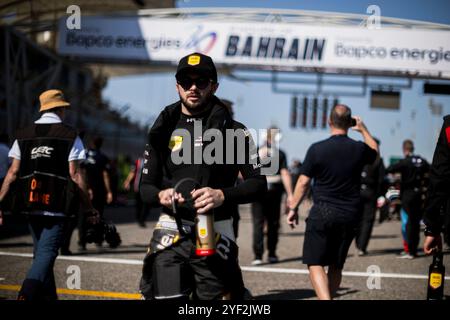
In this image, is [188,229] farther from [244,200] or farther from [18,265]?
[18,265]

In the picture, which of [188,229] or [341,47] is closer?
[188,229]

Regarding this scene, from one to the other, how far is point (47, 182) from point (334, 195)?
2.51 meters

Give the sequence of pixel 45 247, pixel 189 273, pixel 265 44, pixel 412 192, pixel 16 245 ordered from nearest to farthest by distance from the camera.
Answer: pixel 189 273
pixel 45 247
pixel 16 245
pixel 412 192
pixel 265 44

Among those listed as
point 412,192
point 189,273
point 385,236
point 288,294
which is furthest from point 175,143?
point 385,236

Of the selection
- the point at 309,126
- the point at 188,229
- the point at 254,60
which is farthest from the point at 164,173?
the point at 309,126

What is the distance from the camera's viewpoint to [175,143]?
127 inches

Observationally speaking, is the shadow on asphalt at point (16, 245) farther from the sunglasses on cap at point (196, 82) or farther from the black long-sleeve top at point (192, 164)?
the sunglasses on cap at point (196, 82)

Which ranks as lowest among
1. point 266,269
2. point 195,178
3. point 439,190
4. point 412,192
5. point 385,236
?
point 385,236

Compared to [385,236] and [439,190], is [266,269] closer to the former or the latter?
[439,190]

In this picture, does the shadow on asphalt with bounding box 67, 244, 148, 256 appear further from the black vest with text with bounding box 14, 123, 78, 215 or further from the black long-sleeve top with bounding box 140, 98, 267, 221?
the black long-sleeve top with bounding box 140, 98, 267, 221

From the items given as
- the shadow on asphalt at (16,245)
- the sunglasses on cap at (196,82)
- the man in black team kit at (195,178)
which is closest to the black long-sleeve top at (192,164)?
the man in black team kit at (195,178)

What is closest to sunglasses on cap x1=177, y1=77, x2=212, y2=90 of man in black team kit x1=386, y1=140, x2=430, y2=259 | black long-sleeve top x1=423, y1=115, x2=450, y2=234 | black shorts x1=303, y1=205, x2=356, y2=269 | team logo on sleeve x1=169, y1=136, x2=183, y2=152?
team logo on sleeve x1=169, y1=136, x2=183, y2=152
